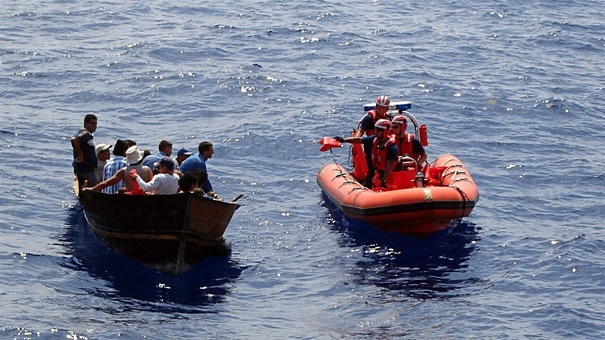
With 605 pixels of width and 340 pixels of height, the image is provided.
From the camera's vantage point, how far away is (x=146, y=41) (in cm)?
3488

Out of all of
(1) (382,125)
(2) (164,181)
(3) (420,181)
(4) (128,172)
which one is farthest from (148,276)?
(3) (420,181)

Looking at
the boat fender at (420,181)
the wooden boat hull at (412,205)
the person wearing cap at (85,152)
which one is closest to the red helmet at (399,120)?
the boat fender at (420,181)

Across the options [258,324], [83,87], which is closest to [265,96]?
[83,87]

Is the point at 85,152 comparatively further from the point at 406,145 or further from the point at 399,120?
the point at 406,145

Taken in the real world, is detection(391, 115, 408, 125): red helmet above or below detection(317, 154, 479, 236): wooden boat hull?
above

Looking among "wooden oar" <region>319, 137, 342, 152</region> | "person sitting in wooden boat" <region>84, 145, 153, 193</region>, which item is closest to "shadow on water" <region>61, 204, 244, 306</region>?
"person sitting in wooden boat" <region>84, 145, 153, 193</region>

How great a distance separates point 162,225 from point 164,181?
69 centimetres

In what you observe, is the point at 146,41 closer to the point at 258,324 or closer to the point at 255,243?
the point at 255,243

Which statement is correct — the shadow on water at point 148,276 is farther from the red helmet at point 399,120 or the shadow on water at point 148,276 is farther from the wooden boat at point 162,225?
the red helmet at point 399,120

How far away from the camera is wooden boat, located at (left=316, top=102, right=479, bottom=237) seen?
19.8m

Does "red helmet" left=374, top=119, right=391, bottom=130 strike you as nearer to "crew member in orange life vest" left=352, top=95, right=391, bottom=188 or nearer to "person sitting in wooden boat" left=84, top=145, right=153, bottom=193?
"crew member in orange life vest" left=352, top=95, right=391, bottom=188

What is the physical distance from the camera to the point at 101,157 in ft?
66.4

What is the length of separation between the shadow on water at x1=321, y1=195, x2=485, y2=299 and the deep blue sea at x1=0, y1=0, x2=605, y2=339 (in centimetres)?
5

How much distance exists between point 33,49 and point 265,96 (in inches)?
313
